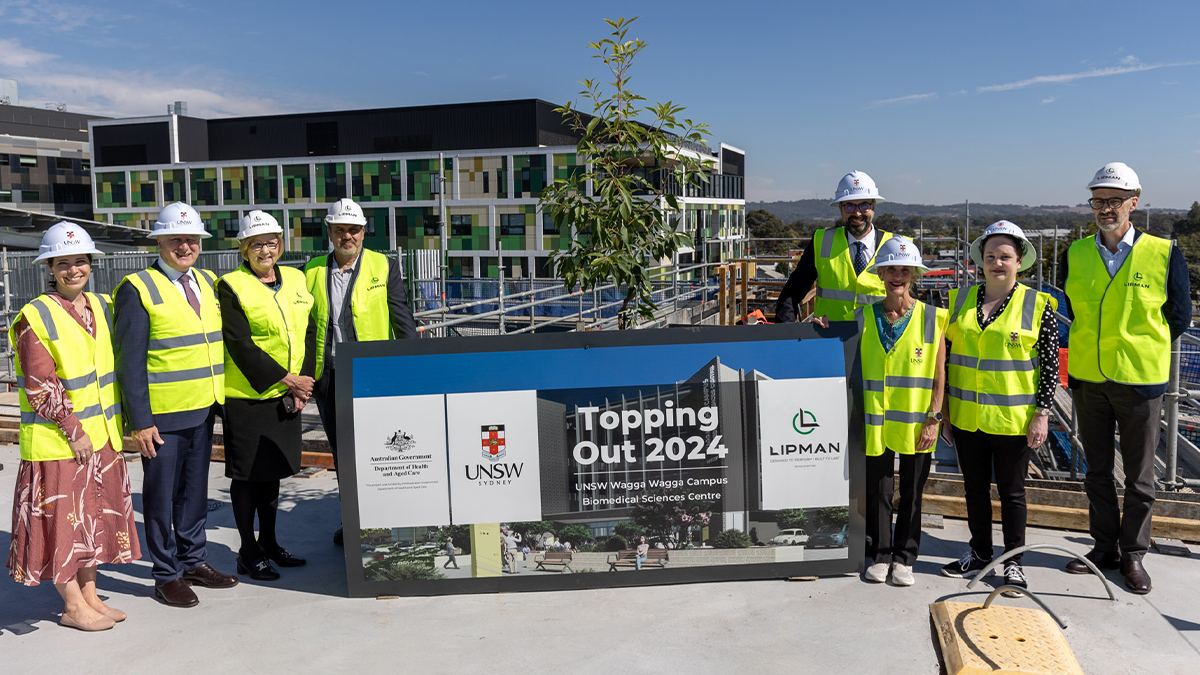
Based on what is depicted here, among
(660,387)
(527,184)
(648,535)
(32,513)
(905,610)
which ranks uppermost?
(527,184)

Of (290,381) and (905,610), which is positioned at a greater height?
(290,381)

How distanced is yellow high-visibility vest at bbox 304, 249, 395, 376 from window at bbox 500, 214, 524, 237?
5289cm

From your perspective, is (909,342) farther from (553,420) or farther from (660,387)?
(553,420)

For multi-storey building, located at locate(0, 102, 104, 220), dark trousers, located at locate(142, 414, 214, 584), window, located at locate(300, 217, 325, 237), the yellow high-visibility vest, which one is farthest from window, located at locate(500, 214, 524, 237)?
dark trousers, located at locate(142, 414, 214, 584)

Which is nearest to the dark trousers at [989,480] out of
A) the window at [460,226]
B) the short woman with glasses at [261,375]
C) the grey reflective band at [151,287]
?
the short woman with glasses at [261,375]

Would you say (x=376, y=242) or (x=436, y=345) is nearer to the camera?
(x=436, y=345)

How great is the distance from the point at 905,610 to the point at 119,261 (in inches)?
853

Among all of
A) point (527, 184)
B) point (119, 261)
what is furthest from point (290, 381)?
point (527, 184)

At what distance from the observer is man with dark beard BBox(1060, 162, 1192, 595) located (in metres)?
4.64

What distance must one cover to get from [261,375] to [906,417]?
3313 mm

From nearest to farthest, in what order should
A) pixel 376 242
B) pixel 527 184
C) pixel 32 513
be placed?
pixel 32 513 → pixel 527 184 → pixel 376 242

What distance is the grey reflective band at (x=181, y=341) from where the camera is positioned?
14.7ft

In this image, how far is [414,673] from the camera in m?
3.79

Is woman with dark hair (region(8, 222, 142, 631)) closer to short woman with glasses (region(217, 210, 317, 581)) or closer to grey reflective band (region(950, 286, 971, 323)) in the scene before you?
short woman with glasses (region(217, 210, 317, 581))
